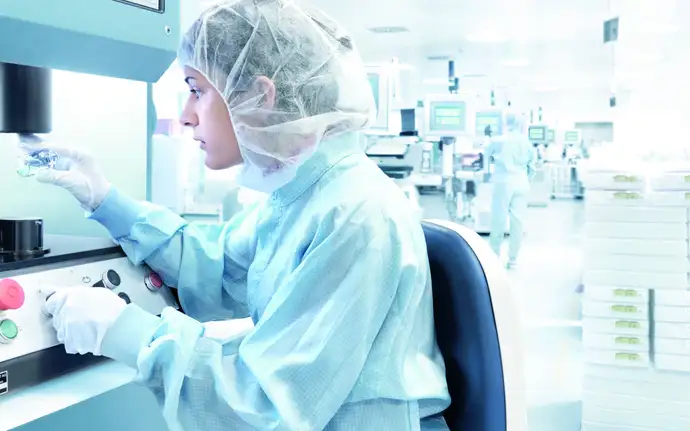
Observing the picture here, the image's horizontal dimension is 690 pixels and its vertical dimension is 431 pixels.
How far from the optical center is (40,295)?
1.00m

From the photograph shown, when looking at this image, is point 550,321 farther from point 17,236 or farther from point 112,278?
point 17,236

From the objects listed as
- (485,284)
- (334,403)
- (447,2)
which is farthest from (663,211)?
(447,2)

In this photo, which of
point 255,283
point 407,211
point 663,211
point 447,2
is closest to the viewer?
point 407,211

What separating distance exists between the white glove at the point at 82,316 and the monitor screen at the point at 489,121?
692cm

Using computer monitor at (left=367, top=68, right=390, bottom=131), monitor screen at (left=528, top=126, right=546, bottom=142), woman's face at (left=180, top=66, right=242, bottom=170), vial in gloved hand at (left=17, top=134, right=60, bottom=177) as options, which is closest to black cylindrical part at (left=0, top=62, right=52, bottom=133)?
vial in gloved hand at (left=17, top=134, right=60, bottom=177)

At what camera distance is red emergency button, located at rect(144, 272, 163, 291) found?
1.26m

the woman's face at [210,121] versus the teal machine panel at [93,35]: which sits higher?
the teal machine panel at [93,35]

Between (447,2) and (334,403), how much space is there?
6561mm

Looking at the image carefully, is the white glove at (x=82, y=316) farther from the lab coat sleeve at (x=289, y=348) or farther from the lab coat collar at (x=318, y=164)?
the lab coat collar at (x=318, y=164)

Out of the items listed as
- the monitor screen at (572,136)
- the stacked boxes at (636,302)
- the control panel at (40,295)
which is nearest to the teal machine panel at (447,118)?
the stacked boxes at (636,302)

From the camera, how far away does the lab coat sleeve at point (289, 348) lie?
91 centimetres

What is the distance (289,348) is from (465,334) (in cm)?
29

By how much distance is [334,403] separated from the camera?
922mm

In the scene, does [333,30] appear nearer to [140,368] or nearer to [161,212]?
[161,212]
